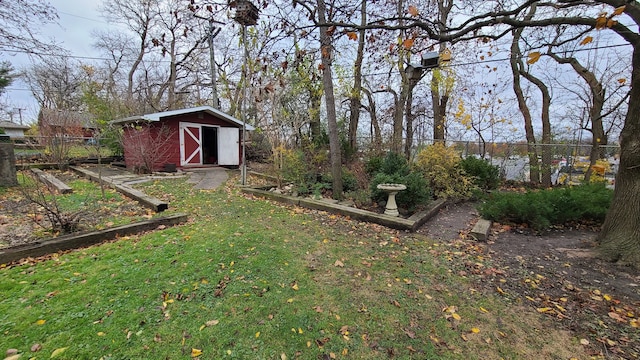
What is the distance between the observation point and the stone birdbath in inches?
196

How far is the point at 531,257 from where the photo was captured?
351 centimetres

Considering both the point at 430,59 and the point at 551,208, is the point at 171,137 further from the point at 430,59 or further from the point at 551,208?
the point at 551,208

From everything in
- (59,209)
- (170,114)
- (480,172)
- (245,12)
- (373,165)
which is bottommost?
(59,209)

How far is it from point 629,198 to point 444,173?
134 inches

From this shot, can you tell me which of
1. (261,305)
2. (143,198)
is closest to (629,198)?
(261,305)

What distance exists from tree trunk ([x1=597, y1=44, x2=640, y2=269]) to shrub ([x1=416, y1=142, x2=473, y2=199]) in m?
3.18

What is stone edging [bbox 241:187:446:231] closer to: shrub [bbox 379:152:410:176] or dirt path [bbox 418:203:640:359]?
dirt path [bbox 418:203:640:359]

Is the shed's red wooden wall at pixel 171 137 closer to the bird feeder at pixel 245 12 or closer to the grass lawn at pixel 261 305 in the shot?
the grass lawn at pixel 261 305

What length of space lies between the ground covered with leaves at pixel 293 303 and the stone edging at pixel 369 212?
0.80 meters

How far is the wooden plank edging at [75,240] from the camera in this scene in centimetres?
304

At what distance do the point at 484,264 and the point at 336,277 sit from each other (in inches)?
76.9

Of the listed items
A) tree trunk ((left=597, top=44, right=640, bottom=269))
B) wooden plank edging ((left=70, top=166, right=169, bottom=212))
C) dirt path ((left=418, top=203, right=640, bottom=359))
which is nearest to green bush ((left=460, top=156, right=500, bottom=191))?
dirt path ((left=418, top=203, right=640, bottom=359))

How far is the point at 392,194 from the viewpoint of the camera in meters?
5.11

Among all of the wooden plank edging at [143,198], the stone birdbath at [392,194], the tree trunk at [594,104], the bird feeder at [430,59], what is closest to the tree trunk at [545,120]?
the tree trunk at [594,104]
